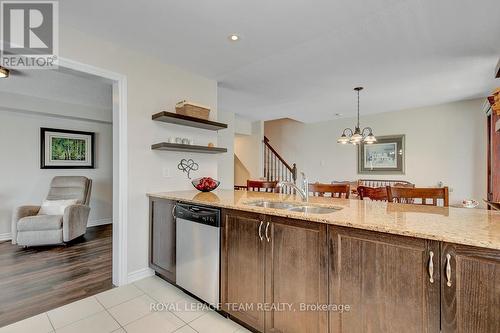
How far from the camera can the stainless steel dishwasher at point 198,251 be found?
1.90m

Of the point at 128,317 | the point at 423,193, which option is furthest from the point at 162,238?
the point at 423,193

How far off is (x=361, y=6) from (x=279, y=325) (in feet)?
7.70

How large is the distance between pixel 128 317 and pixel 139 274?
2.25 feet

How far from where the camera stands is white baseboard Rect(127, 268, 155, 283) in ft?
8.11

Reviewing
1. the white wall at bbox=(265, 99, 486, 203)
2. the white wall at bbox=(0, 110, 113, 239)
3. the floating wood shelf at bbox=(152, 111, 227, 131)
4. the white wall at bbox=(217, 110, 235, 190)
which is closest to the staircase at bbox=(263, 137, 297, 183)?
the white wall at bbox=(265, 99, 486, 203)

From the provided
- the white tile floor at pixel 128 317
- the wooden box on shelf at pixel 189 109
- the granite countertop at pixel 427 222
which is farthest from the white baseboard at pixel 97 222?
the granite countertop at pixel 427 222

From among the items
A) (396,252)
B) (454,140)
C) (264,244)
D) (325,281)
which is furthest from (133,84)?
(454,140)

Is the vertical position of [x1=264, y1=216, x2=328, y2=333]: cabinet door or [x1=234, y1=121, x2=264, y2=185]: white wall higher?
[x1=234, y1=121, x2=264, y2=185]: white wall

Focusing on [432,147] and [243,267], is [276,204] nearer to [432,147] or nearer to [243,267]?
[243,267]

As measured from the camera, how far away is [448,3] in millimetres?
1823

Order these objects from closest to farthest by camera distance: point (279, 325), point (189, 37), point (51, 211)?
point (279, 325) → point (189, 37) → point (51, 211)

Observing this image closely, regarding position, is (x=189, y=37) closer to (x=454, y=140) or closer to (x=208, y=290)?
(x=208, y=290)

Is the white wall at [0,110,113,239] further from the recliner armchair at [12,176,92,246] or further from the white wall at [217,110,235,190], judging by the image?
the white wall at [217,110,235,190]

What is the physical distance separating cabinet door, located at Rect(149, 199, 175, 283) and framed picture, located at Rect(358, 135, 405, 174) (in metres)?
4.70
